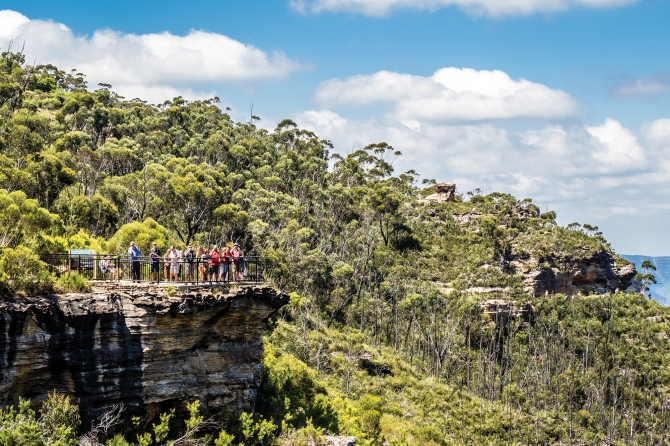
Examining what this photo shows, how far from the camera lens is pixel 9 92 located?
66.1m

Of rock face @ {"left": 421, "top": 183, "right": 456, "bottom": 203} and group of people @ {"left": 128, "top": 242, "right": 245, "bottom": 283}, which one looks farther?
rock face @ {"left": 421, "top": 183, "right": 456, "bottom": 203}

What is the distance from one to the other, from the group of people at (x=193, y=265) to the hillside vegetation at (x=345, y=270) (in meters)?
3.42

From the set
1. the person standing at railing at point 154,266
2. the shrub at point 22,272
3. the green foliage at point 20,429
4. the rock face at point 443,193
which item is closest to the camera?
Answer: the green foliage at point 20,429

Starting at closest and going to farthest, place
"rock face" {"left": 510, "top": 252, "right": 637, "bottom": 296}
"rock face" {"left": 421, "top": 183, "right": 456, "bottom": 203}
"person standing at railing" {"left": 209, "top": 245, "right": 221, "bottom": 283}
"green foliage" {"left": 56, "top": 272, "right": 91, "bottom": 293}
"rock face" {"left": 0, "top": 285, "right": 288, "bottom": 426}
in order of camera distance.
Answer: "rock face" {"left": 0, "top": 285, "right": 288, "bottom": 426} < "green foliage" {"left": 56, "top": 272, "right": 91, "bottom": 293} < "person standing at railing" {"left": 209, "top": 245, "right": 221, "bottom": 283} < "rock face" {"left": 510, "top": 252, "right": 637, "bottom": 296} < "rock face" {"left": 421, "top": 183, "right": 456, "bottom": 203}

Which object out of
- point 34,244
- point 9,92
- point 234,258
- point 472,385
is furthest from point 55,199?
point 472,385

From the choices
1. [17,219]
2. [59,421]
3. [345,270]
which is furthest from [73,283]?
[345,270]

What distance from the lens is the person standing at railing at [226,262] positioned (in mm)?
24000

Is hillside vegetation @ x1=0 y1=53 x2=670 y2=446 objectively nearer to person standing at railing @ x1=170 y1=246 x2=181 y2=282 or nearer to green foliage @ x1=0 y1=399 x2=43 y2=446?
green foliage @ x1=0 y1=399 x2=43 y2=446

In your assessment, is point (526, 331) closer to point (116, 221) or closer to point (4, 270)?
point (116, 221)

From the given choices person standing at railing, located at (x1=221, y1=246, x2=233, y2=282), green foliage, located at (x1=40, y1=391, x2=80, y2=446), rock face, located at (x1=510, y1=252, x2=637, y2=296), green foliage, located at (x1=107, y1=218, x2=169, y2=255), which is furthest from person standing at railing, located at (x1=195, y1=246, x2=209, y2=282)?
rock face, located at (x1=510, y1=252, x2=637, y2=296)

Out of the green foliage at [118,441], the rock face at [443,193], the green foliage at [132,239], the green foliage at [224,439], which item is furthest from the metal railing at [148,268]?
the rock face at [443,193]

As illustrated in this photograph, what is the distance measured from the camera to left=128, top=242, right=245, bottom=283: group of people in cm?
2331

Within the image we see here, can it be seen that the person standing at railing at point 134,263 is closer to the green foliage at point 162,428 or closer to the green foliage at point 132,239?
the green foliage at point 162,428

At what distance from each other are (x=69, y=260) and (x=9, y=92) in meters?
51.3
